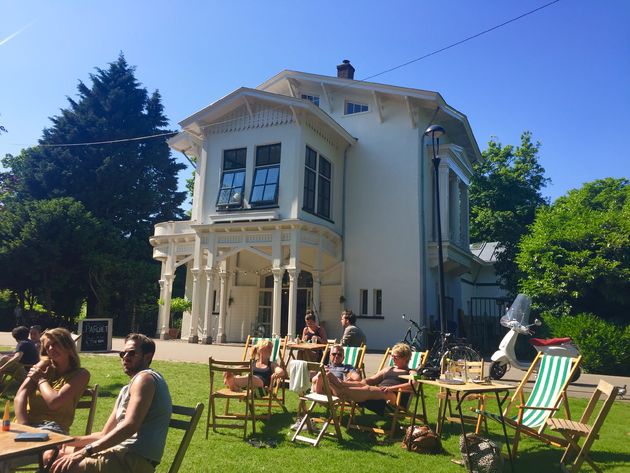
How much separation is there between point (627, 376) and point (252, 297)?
13.8 m

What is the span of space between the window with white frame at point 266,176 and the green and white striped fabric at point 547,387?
1347 cm

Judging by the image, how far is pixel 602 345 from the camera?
1346cm

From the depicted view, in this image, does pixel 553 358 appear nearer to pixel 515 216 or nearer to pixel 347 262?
pixel 347 262

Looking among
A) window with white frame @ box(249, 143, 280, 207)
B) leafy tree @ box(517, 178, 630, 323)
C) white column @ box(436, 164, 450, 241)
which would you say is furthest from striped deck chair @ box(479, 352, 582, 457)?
white column @ box(436, 164, 450, 241)

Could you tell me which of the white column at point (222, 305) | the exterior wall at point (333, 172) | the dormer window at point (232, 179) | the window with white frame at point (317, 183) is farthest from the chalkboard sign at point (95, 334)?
the window with white frame at point (317, 183)

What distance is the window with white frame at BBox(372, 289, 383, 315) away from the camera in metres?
19.6

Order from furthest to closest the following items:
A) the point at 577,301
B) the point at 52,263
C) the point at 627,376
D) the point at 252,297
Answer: the point at 52,263 < the point at 252,297 < the point at 577,301 < the point at 627,376

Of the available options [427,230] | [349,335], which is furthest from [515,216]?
[349,335]

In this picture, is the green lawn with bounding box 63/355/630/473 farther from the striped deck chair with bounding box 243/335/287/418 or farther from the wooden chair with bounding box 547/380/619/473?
the wooden chair with bounding box 547/380/619/473

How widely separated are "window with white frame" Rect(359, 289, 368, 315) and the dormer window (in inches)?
231

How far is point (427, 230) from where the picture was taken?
1994 centimetres

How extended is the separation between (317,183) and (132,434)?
16690 mm

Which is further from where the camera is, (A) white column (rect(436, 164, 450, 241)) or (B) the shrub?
(A) white column (rect(436, 164, 450, 241))

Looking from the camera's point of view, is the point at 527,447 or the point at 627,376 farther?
the point at 627,376
